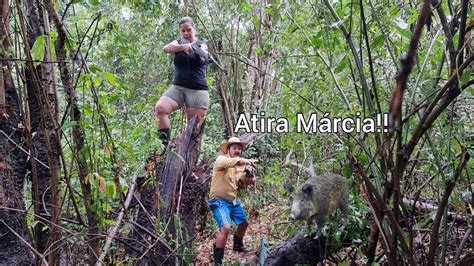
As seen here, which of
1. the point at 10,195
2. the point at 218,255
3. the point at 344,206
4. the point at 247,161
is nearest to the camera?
the point at 10,195

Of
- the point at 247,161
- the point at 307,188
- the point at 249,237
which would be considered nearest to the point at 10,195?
the point at 307,188

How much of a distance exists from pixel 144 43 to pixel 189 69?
15.1 ft

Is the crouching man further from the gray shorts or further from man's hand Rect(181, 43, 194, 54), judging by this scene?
man's hand Rect(181, 43, 194, 54)

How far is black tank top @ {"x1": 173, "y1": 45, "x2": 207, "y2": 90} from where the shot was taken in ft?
17.7

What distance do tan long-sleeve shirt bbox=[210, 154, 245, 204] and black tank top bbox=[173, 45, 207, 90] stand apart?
1.11 meters

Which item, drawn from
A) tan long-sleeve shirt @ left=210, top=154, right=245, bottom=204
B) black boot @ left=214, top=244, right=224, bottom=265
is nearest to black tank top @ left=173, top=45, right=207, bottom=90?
tan long-sleeve shirt @ left=210, top=154, right=245, bottom=204

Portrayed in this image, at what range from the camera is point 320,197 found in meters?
3.10

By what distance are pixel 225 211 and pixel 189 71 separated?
1.73 metres

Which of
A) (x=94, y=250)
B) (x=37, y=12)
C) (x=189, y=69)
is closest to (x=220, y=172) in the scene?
(x=189, y=69)

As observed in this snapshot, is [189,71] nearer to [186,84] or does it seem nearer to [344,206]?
[186,84]

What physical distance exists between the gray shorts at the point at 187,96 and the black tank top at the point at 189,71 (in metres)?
0.06

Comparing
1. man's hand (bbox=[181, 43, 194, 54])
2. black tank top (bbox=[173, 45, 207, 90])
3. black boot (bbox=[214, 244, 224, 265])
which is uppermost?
man's hand (bbox=[181, 43, 194, 54])

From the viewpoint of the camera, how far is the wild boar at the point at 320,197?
10.2ft

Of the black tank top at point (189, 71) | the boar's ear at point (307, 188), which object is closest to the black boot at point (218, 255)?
the black tank top at point (189, 71)
